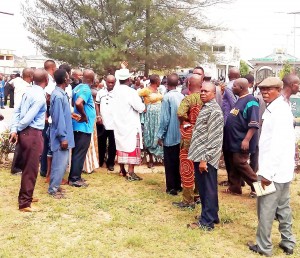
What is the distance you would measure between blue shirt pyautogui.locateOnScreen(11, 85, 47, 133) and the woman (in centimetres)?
232

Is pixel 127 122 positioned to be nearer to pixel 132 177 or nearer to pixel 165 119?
pixel 132 177

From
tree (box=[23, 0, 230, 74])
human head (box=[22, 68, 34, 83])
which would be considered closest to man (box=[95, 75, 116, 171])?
human head (box=[22, 68, 34, 83])

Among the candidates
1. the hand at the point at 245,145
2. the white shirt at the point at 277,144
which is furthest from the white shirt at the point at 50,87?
the white shirt at the point at 277,144

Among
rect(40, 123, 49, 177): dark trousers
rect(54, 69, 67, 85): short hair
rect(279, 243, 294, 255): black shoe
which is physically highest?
rect(54, 69, 67, 85): short hair

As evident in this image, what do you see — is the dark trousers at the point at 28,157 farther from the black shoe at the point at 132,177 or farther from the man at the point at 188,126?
the black shoe at the point at 132,177

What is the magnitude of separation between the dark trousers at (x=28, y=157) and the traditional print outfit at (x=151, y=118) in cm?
257

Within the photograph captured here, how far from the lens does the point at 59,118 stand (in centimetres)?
538

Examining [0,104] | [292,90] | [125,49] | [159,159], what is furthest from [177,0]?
[292,90]

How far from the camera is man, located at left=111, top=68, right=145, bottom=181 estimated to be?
21.4ft

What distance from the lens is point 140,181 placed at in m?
6.74

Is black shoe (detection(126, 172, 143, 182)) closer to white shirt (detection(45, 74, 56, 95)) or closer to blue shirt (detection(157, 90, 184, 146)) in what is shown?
blue shirt (detection(157, 90, 184, 146))

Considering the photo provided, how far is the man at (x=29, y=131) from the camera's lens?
16.0 feet

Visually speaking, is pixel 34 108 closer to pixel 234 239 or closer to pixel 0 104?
pixel 234 239

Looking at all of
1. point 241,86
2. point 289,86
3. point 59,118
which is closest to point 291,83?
point 289,86
